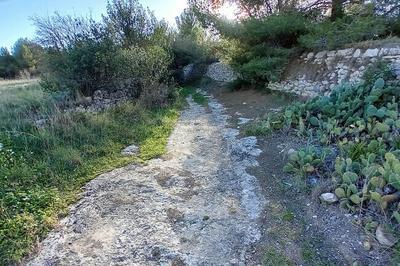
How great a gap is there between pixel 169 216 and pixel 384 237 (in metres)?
2.14

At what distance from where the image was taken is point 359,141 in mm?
3828

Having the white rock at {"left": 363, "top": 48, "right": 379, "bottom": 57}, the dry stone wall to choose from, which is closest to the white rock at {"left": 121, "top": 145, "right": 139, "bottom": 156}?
the dry stone wall

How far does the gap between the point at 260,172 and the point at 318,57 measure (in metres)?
5.61

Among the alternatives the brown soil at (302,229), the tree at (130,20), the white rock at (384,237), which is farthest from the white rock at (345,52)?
the tree at (130,20)

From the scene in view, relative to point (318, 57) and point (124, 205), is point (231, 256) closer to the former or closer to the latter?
point (124, 205)

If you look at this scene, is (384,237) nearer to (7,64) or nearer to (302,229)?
(302,229)

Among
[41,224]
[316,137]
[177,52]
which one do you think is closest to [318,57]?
[316,137]

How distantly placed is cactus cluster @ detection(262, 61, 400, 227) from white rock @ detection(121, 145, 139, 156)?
9.21 ft

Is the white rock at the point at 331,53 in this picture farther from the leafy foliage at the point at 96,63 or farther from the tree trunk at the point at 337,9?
the leafy foliage at the point at 96,63

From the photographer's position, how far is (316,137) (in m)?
4.55

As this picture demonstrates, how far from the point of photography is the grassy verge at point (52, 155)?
118 inches

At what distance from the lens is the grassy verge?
9.84ft

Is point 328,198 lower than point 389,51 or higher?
lower

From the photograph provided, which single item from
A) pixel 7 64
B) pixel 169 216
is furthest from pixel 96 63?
pixel 7 64
